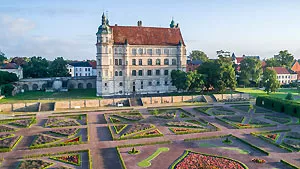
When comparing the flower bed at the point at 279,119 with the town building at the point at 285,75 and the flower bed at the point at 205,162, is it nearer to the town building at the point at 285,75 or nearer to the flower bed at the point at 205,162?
the flower bed at the point at 205,162

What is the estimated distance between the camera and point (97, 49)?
6856cm

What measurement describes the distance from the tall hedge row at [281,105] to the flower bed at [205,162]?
26.9 m

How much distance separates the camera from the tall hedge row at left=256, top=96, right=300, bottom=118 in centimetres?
4720

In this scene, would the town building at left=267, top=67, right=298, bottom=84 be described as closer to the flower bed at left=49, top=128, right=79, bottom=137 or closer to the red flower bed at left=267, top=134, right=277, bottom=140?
the red flower bed at left=267, top=134, right=277, bottom=140

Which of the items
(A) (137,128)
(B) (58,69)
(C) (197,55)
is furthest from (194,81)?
(C) (197,55)

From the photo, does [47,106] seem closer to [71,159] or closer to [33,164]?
[71,159]

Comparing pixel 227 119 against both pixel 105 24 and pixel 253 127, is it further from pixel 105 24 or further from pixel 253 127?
pixel 105 24

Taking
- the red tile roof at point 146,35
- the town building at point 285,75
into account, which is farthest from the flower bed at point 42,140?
the town building at point 285,75

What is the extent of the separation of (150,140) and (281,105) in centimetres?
3078

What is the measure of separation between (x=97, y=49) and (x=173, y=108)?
27002 millimetres

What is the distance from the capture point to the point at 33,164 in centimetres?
2597

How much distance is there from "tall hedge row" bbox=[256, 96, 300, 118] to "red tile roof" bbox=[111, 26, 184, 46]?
30337 mm

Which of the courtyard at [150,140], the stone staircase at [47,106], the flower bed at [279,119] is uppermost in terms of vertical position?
the stone staircase at [47,106]

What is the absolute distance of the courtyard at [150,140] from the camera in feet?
88.0
